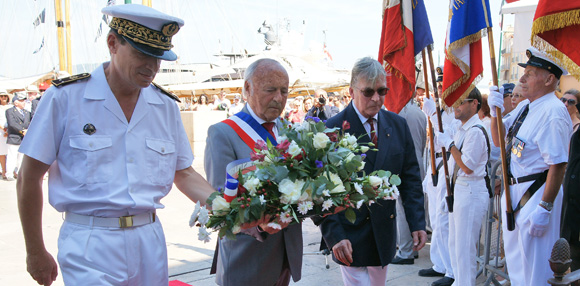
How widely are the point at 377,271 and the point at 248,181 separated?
1.71 meters

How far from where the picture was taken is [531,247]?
13.7 feet

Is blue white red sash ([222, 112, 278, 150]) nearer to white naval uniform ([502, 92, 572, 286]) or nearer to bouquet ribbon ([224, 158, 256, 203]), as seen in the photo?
bouquet ribbon ([224, 158, 256, 203])

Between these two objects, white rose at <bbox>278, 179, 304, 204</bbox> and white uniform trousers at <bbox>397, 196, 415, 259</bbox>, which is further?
white uniform trousers at <bbox>397, 196, 415, 259</bbox>

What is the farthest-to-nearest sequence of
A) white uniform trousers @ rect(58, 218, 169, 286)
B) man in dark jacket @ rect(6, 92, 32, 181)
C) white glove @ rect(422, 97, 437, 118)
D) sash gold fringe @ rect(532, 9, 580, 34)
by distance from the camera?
man in dark jacket @ rect(6, 92, 32, 181) → white glove @ rect(422, 97, 437, 118) → sash gold fringe @ rect(532, 9, 580, 34) → white uniform trousers @ rect(58, 218, 169, 286)

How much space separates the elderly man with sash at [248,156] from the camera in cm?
297

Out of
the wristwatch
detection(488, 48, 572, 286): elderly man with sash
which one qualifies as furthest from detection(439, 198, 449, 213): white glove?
the wristwatch

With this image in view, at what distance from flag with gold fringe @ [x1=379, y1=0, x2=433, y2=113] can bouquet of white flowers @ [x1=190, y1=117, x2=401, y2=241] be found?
2.69 meters

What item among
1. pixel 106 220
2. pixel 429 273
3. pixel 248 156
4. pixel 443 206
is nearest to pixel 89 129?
pixel 106 220

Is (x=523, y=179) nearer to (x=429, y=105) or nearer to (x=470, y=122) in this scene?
(x=470, y=122)

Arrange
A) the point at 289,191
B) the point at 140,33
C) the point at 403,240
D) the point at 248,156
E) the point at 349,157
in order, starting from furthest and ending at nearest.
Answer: the point at 403,240 < the point at 248,156 < the point at 140,33 < the point at 349,157 < the point at 289,191

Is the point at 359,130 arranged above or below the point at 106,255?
Answer: above

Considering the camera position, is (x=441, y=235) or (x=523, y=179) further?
(x=441, y=235)

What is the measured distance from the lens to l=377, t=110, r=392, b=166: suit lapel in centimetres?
353

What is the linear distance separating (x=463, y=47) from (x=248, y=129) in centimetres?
275
